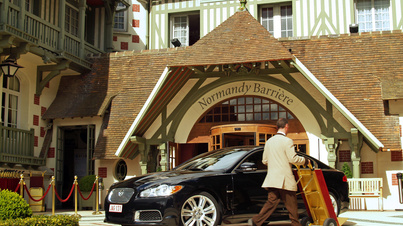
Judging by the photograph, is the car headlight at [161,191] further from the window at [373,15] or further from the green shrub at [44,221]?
the window at [373,15]

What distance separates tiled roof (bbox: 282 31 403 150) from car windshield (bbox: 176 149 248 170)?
6.39 m

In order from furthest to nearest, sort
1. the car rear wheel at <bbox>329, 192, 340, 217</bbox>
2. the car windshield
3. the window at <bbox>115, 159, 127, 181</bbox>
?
the window at <bbox>115, 159, 127, 181</bbox>, the car rear wheel at <bbox>329, 192, 340, 217</bbox>, the car windshield

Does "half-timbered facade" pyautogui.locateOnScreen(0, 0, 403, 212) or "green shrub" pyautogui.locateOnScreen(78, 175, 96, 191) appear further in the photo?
"green shrub" pyautogui.locateOnScreen(78, 175, 96, 191)

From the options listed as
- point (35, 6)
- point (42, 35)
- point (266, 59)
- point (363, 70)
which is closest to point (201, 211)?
point (266, 59)

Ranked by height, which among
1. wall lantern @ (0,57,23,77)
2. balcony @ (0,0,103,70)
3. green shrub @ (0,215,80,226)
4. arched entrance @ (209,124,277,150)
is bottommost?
green shrub @ (0,215,80,226)

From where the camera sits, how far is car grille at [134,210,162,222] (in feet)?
24.5

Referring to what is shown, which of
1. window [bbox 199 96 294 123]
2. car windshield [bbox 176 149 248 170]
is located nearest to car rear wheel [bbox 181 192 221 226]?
car windshield [bbox 176 149 248 170]

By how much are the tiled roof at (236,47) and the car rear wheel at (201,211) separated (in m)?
6.37

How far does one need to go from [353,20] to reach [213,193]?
43.7 ft

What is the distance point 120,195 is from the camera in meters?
7.91

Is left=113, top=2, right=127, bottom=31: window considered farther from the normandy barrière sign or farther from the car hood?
the car hood

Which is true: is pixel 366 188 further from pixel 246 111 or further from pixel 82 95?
pixel 82 95

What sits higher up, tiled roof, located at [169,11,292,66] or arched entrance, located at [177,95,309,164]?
tiled roof, located at [169,11,292,66]

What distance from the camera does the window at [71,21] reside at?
718 inches
